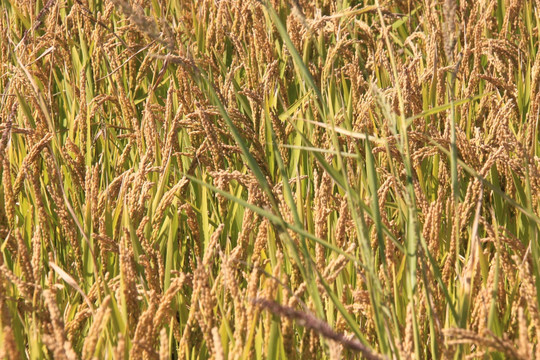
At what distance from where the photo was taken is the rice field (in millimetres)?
1015

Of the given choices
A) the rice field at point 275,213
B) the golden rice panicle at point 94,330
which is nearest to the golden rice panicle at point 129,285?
the rice field at point 275,213

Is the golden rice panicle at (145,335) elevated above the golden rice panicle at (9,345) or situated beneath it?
situated beneath

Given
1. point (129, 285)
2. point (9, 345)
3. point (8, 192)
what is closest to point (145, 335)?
point (129, 285)

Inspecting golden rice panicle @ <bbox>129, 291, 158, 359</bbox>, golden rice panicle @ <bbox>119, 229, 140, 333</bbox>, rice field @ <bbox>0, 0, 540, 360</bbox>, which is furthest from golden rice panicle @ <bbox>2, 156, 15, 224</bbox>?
golden rice panicle @ <bbox>129, 291, 158, 359</bbox>

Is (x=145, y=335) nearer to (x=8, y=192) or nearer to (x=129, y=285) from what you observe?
(x=129, y=285)

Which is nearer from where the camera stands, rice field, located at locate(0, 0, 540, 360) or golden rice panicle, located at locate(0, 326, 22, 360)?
golden rice panicle, located at locate(0, 326, 22, 360)

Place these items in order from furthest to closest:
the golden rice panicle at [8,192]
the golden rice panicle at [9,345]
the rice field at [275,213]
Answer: the golden rice panicle at [8,192], the rice field at [275,213], the golden rice panicle at [9,345]

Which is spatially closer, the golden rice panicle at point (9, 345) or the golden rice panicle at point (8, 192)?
the golden rice panicle at point (9, 345)

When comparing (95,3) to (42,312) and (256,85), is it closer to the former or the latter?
(256,85)

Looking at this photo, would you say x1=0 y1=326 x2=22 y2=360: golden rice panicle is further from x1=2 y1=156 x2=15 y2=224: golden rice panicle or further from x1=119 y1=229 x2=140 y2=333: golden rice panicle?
x1=2 y1=156 x2=15 y2=224: golden rice panicle

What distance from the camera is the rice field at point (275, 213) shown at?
1015 millimetres

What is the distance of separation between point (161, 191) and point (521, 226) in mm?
813

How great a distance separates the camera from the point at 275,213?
49.9 inches

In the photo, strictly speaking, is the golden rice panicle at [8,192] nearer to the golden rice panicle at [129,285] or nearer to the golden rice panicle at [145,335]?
the golden rice panicle at [129,285]
